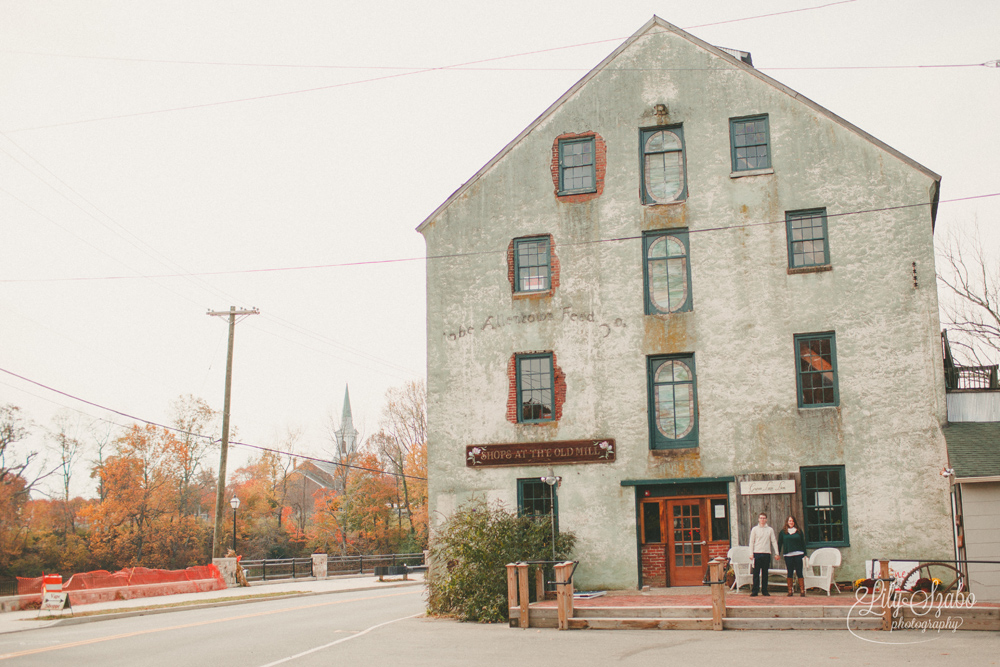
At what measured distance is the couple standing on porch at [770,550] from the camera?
16328 mm

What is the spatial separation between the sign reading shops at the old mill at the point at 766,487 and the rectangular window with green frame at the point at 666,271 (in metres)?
4.17

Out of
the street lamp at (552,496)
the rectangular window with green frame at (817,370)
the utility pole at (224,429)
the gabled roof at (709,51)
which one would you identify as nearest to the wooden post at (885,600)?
the rectangular window with green frame at (817,370)

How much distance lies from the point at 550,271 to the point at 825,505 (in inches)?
317

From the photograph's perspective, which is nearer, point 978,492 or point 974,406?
point 978,492

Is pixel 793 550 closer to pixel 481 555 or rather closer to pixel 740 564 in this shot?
pixel 740 564

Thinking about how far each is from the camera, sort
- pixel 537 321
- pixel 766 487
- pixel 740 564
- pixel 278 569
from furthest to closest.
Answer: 1. pixel 278 569
2. pixel 537 321
3. pixel 766 487
4. pixel 740 564

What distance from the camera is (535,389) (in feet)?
66.4

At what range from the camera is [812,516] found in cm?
1812

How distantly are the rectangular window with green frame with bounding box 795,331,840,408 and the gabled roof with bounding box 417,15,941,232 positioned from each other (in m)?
3.59

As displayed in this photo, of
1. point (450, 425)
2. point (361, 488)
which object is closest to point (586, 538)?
point (450, 425)

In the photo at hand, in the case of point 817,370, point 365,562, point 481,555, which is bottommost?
point 365,562

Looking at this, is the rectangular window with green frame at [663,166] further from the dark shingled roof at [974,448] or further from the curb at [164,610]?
the curb at [164,610]

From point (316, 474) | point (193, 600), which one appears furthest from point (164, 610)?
point (316, 474)

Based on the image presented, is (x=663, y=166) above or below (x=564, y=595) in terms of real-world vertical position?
above
